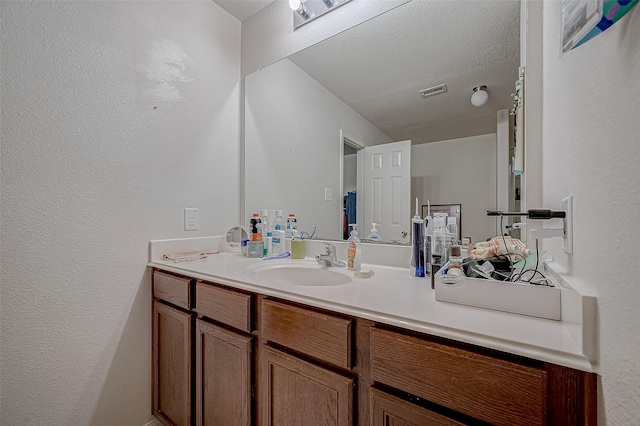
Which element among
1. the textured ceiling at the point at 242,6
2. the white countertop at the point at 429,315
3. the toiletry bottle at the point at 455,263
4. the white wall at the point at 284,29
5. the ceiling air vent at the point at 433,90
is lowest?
the white countertop at the point at 429,315

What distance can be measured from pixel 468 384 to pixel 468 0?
4.46 ft

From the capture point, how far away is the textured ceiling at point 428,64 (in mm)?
1068

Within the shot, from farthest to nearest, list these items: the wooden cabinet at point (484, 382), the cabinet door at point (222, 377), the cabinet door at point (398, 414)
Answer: the cabinet door at point (222, 377)
the cabinet door at point (398, 414)
the wooden cabinet at point (484, 382)

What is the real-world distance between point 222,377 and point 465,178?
1.21 m

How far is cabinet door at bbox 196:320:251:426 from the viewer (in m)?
0.94

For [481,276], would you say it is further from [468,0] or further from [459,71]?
[468,0]

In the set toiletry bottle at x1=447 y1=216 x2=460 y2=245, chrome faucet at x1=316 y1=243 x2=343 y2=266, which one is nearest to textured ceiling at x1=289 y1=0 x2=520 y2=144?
toiletry bottle at x1=447 y1=216 x2=460 y2=245

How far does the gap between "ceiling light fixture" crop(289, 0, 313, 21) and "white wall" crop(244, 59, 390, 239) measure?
26cm

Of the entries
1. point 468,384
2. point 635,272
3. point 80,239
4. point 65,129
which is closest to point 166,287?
point 80,239

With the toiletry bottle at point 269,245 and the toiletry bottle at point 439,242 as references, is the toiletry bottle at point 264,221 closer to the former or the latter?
the toiletry bottle at point 269,245

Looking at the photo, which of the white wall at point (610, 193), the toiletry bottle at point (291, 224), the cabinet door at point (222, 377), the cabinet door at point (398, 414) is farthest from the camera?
the toiletry bottle at point (291, 224)

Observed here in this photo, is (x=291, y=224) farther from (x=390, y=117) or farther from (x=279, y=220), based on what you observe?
(x=390, y=117)

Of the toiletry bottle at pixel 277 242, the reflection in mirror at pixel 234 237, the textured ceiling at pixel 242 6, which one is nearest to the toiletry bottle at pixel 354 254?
the toiletry bottle at pixel 277 242

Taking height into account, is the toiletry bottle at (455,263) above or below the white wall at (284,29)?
below
